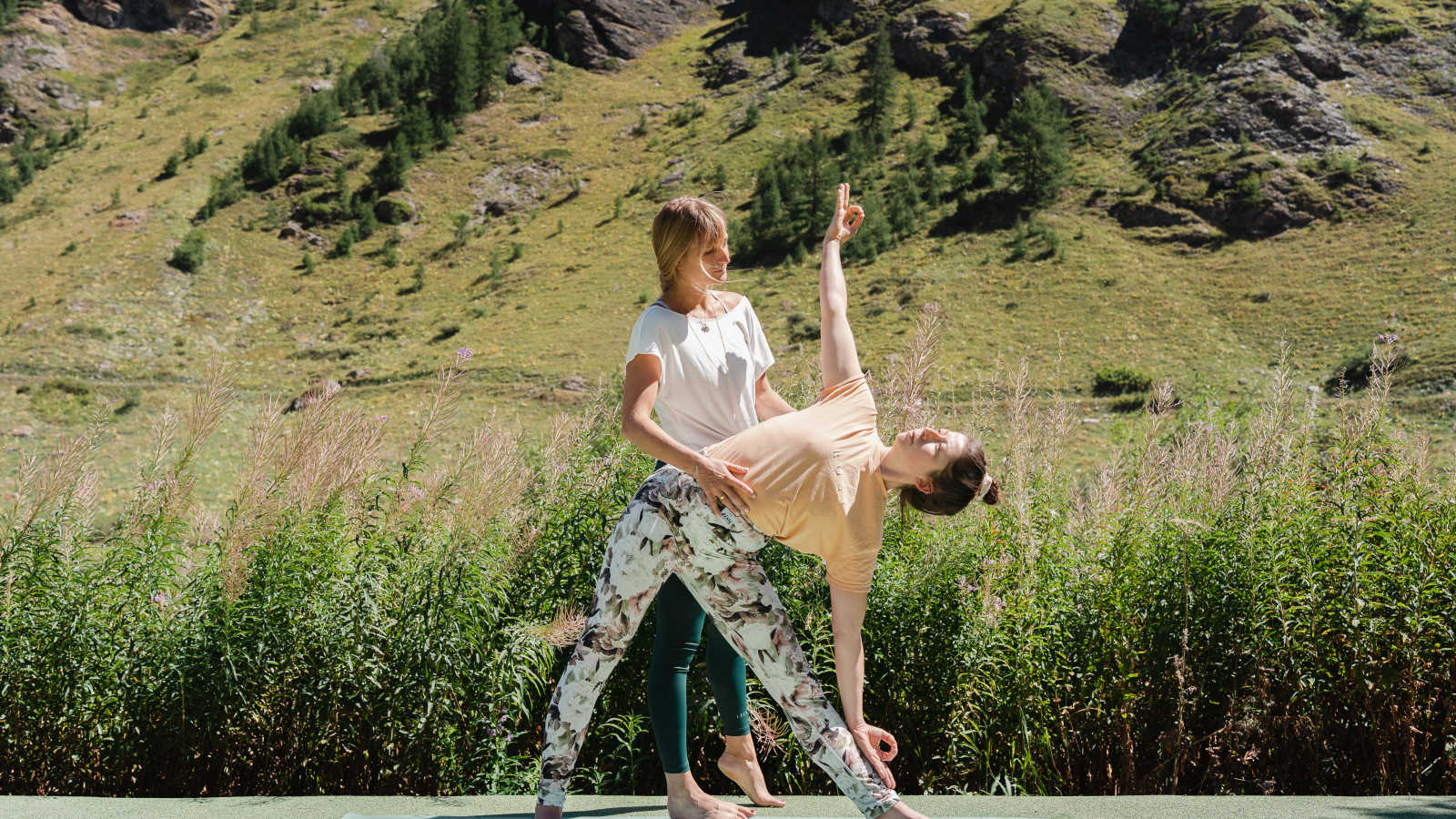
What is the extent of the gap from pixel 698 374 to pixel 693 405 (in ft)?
0.29

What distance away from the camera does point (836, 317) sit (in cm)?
269

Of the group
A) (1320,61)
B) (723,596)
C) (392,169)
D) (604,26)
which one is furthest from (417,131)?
(723,596)

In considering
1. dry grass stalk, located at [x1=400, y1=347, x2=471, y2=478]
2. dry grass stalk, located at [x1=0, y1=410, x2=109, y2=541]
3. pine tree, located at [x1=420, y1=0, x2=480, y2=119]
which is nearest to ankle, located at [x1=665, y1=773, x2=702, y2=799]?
dry grass stalk, located at [x1=400, y1=347, x2=471, y2=478]

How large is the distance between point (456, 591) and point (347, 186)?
66636mm

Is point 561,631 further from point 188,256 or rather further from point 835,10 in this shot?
point 835,10

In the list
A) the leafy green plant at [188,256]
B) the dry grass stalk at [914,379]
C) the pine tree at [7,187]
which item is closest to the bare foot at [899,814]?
the dry grass stalk at [914,379]

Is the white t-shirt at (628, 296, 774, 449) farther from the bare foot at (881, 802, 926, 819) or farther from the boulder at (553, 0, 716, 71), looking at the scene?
the boulder at (553, 0, 716, 71)

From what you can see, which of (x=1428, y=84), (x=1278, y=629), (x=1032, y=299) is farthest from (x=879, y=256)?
(x=1278, y=629)

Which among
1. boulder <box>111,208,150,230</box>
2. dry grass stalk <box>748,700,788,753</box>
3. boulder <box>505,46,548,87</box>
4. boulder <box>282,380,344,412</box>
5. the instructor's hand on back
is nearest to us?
the instructor's hand on back

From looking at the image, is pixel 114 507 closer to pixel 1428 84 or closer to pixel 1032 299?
pixel 1032 299

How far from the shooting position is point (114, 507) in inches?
1163

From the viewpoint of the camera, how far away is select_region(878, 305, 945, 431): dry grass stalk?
4.22 metres

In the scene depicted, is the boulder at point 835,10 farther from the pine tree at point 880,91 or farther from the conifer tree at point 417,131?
the conifer tree at point 417,131

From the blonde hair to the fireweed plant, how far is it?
1.34 m
